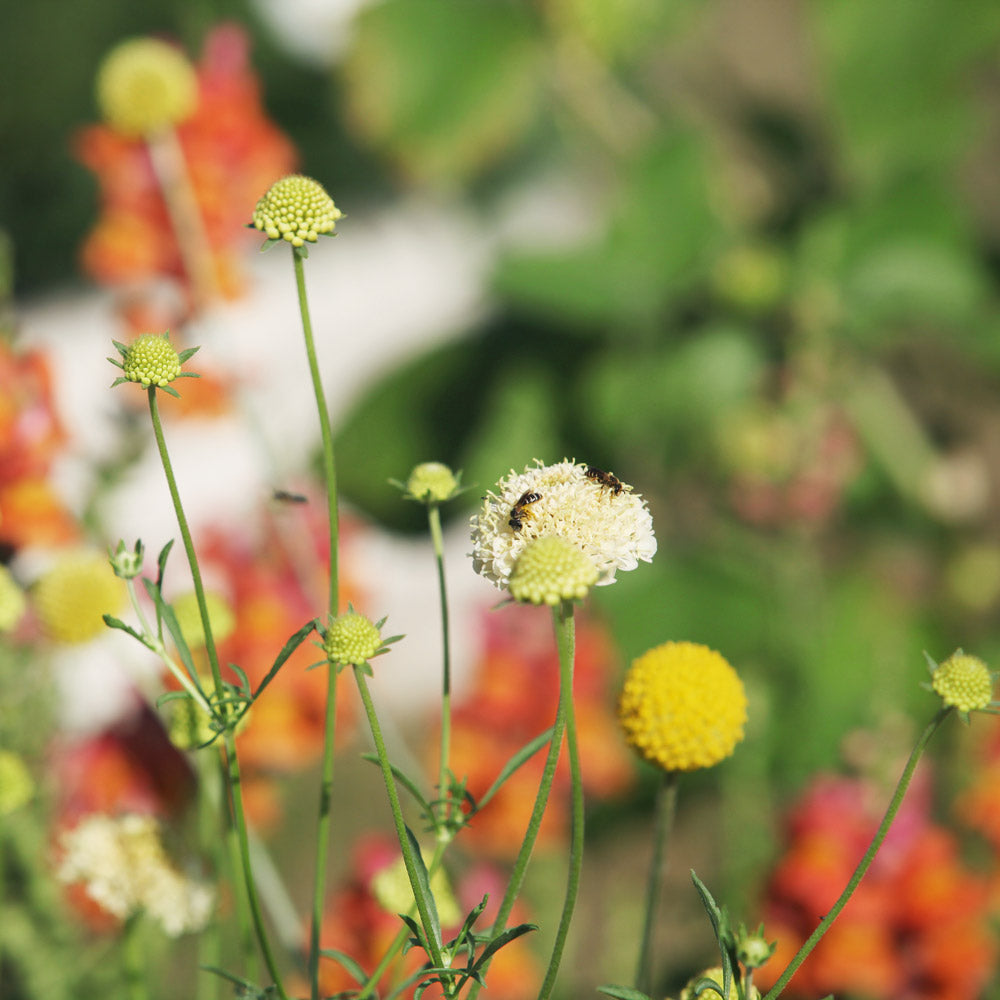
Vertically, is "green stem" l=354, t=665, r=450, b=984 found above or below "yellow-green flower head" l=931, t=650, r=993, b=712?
below

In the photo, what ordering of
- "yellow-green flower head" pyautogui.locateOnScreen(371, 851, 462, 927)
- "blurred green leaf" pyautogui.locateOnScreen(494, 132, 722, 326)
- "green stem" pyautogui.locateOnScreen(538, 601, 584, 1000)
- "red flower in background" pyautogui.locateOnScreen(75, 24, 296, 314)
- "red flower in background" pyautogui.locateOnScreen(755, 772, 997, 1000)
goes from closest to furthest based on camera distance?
"green stem" pyautogui.locateOnScreen(538, 601, 584, 1000), "yellow-green flower head" pyautogui.locateOnScreen(371, 851, 462, 927), "red flower in background" pyautogui.locateOnScreen(755, 772, 997, 1000), "red flower in background" pyautogui.locateOnScreen(75, 24, 296, 314), "blurred green leaf" pyautogui.locateOnScreen(494, 132, 722, 326)

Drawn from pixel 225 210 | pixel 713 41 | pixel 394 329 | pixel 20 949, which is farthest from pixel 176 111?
pixel 713 41

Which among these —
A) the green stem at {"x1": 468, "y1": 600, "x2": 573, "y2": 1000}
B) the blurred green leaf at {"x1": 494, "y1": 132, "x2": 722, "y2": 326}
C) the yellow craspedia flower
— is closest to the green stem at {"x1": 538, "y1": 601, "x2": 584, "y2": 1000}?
the green stem at {"x1": 468, "y1": 600, "x2": 573, "y2": 1000}

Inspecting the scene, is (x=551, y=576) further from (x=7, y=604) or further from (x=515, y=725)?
(x=515, y=725)

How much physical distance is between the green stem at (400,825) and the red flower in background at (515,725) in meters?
0.47

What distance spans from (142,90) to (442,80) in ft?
1.80

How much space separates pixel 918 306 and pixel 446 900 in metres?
0.74

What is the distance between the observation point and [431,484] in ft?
1.05

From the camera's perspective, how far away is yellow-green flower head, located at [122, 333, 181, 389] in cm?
27

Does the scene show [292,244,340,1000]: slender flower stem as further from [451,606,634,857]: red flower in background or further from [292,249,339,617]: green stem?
[451,606,634,857]: red flower in background

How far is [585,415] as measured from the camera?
1.04m

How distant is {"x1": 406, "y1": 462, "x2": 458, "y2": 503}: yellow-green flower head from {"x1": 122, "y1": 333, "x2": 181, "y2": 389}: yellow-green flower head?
76 millimetres

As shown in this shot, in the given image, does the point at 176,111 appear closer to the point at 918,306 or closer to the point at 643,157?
the point at 643,157

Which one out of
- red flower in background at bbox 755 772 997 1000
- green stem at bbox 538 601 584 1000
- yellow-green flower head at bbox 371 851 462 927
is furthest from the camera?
red flower in background at bbox 755 772 997 1000
